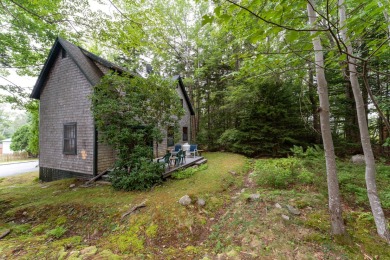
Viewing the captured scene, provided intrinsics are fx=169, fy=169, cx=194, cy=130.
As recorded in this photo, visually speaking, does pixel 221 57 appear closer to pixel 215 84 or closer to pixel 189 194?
pixel 215 84

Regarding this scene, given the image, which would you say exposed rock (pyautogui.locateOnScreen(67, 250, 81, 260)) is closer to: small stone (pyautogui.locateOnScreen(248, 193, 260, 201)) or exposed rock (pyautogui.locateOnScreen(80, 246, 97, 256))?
exposed rock (pyautogui.locateOnScreen(80, 246, 97, 256))

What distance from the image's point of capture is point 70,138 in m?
7.68

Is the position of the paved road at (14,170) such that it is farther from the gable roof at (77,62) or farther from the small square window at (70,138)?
the small square window at (70,138)

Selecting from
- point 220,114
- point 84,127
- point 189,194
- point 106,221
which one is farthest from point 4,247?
point 220,114

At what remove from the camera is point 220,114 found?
1555cm

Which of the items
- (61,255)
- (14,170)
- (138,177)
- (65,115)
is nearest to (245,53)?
(61,255)

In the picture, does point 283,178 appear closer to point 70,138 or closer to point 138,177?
point 138,177

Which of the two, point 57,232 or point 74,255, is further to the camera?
point 57,232

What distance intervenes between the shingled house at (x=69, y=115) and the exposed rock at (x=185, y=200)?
11.4 feet

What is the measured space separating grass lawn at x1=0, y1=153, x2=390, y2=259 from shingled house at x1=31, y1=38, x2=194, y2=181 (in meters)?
1.61

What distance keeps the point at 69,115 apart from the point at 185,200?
22.2 feet

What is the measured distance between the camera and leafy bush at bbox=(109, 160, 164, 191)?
19.0 feet

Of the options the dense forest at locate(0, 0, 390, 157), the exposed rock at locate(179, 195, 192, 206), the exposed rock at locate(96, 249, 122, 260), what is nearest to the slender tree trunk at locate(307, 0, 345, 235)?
the dense forest at locate(0, 0, 390, 157)

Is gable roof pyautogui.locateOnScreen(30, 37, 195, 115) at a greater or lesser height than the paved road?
greater
